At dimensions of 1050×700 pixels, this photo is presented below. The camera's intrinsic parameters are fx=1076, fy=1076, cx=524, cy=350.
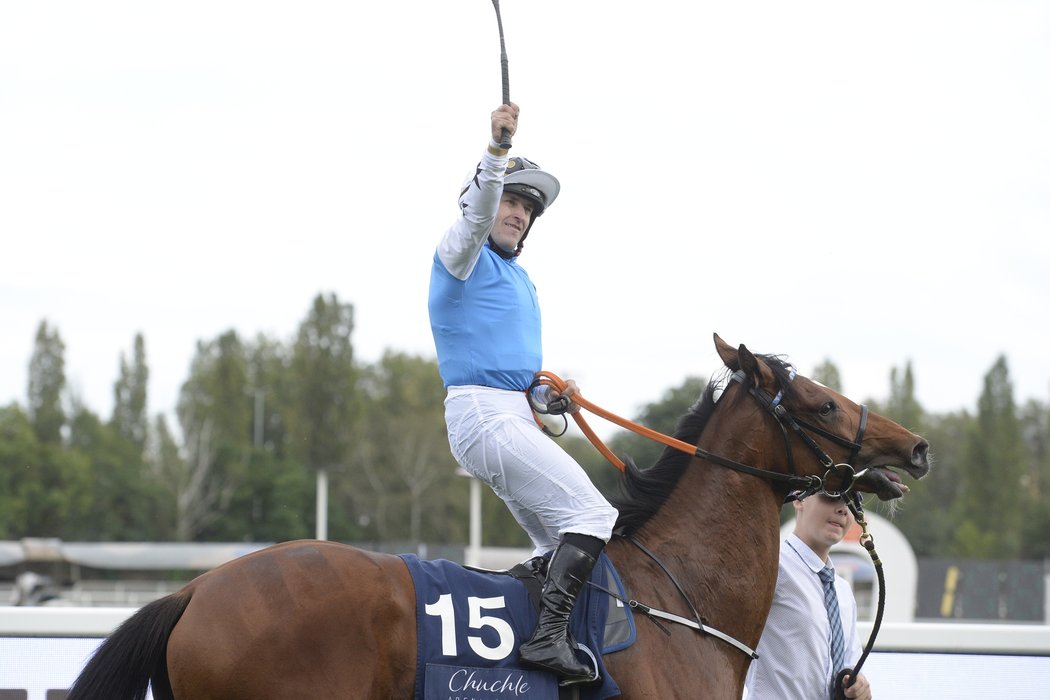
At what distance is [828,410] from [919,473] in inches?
18.0

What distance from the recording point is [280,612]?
3527mm

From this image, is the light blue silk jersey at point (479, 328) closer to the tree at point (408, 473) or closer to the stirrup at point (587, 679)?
the stirrup at point (587, 679)

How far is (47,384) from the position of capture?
185 feet

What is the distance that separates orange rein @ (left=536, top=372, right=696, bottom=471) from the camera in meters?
4.19

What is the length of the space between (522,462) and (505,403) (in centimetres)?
24

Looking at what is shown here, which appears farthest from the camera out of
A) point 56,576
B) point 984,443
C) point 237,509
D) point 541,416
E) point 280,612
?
point 237,509

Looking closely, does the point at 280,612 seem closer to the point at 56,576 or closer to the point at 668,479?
the point at 668,479

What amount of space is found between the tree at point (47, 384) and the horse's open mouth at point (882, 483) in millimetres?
57246

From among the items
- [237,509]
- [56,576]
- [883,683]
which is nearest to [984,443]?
[237,509]

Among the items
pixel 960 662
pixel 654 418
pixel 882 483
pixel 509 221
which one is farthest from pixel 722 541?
pixel 654 418

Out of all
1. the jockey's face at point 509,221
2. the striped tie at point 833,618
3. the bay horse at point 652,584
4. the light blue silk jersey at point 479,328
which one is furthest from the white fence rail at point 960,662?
the jockey's face at point 509,221

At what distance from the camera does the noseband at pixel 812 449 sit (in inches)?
171

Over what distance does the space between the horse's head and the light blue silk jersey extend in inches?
36.9

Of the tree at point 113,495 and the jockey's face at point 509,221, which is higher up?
the jockey's face at point 509,221
